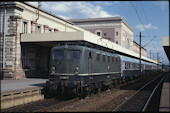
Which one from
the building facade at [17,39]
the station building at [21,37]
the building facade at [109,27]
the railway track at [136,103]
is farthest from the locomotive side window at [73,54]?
the building facade at [109,27]

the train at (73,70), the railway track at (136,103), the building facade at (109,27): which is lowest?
the railway track at (136,103)

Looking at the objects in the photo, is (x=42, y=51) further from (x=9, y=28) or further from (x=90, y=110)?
(x=90, y=110)

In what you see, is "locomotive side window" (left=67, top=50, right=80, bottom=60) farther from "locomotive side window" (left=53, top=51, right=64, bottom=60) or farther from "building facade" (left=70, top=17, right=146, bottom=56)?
"building facade" (left=70, top=17, right=146, bottom=56)

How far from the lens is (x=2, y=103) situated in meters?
11.2

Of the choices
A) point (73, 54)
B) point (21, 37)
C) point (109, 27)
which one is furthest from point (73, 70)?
point (109, 27)

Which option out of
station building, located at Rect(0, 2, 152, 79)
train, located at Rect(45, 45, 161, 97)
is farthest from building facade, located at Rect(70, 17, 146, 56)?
train, located at Rect(45, 45, 161, 97)

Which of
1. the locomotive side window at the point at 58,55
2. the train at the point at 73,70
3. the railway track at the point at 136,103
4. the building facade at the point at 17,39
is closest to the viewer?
the railway track at the point at 136,103

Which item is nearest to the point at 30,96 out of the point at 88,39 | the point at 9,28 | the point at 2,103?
the point at 2,103

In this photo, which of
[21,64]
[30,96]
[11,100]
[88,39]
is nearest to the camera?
[11,100]

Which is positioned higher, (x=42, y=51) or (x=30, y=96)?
(x=42, y=51)

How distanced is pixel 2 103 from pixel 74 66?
458 cm

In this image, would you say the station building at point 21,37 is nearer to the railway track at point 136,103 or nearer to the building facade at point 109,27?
the railway track at point 136,103

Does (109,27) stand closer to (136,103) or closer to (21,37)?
(21,37)

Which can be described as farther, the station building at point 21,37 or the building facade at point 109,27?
the building facade at point 109,27
